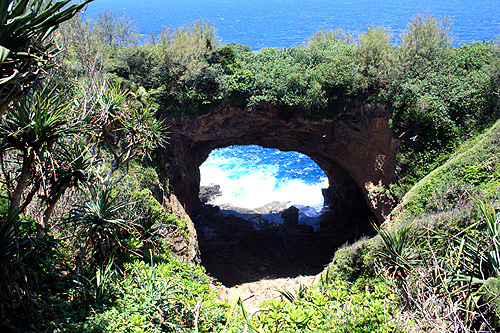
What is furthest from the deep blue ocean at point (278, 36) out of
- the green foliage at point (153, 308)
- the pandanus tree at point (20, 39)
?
the green foliage at point (153, 308)

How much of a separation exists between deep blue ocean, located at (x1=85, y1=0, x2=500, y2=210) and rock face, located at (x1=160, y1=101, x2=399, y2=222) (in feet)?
20.0

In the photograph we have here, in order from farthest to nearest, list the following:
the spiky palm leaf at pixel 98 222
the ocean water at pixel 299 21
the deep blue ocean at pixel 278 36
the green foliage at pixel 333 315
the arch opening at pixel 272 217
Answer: the ocean water at pixel 299 21, the deep blue ocean at pixel 278 36, the arch opening at pixel 272 217, the spiky palm leaf at pixel 98 222, the green foliage at pixel 333 315

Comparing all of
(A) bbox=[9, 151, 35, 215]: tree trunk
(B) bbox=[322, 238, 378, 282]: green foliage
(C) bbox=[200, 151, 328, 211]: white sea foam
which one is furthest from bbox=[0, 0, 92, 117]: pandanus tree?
(C) bbox=[200, 151, 328, 211]: white sea foam

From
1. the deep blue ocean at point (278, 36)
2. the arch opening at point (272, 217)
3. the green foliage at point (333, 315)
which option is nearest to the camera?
the green foliage at point (333, 315)

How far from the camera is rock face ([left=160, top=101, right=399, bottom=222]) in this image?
66.0 ft

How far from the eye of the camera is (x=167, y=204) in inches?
704

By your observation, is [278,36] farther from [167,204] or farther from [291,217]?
[167,204]

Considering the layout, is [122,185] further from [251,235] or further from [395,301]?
[251,235]

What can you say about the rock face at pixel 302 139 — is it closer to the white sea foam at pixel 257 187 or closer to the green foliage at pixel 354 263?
Result: the green foliage at pixel 354 263

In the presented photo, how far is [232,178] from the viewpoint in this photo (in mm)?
43531

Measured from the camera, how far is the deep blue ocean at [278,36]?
4075 centimetres

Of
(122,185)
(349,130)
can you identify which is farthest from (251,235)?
(122,185)

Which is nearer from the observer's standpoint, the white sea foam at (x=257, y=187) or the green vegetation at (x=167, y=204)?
the green vegetation at (x=167, y=204)

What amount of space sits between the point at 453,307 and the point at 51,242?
8.65m
